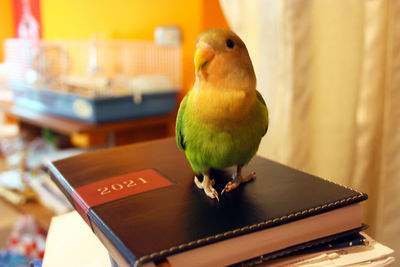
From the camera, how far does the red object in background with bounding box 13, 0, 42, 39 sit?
2861 mm

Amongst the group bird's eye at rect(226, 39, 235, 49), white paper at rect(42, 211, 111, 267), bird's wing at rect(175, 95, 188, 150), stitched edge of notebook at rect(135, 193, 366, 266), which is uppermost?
bird's eye at rect(226, 39, 235, 49)

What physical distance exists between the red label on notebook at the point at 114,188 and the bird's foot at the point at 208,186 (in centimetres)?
4

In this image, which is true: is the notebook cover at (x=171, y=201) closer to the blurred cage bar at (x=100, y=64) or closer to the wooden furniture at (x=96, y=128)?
the wooden furniture at (x=96, y=128)

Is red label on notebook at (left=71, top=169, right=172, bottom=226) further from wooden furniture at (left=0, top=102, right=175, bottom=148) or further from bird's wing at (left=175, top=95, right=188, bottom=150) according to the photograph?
wooden furniture at (left=0, top=102, right=175, bottom=148)

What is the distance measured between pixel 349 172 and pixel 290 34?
288 millimetres

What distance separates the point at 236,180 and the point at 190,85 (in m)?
1.04

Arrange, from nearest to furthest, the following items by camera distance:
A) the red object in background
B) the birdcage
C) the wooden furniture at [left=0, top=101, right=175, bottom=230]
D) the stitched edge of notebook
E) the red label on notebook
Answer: the stitched edge of notebook < the red label on notebook < the wooden furniture at [left=0, top=101, right=175, bottom=230] < the birdcage < the red object in background

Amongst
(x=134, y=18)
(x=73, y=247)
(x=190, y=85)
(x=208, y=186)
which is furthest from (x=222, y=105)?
(x=134, y=18)

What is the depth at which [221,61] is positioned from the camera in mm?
399

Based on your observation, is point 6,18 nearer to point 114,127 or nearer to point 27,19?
point 27,19

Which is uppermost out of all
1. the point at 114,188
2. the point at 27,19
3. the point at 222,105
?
the point at 27,19

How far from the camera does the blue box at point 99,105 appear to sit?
4.22 ft

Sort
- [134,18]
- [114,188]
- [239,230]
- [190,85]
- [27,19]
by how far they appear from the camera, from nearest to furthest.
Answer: [239,230]
[114,188]
[190,85]
[134,18]
[27,19]

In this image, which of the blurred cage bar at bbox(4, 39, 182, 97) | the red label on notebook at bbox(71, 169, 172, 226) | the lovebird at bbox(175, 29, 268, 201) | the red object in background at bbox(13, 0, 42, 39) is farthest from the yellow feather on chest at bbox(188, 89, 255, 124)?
the red object in background at bbox(13, 0, 42, 39)
